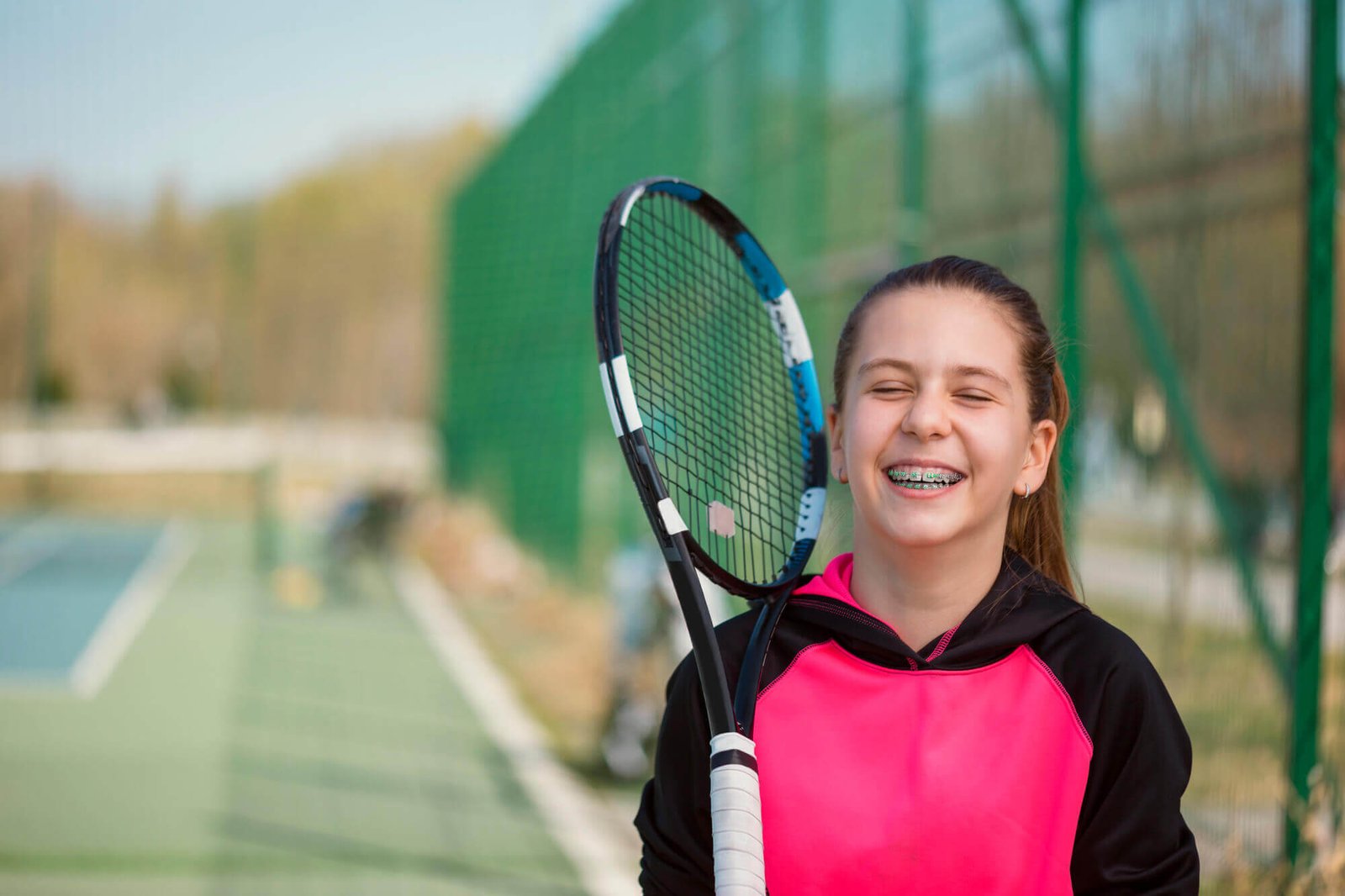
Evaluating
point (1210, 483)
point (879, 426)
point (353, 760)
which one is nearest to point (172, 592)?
point (353, 760)

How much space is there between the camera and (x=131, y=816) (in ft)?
18.1

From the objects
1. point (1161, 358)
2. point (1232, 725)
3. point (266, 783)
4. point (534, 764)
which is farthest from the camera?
point (534, 764)

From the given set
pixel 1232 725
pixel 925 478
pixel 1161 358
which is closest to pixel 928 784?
pixel 925 478

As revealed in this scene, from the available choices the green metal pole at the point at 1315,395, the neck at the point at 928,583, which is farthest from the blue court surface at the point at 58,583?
the neck at the point at 928,583

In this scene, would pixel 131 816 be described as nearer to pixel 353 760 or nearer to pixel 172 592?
pixel 353 760

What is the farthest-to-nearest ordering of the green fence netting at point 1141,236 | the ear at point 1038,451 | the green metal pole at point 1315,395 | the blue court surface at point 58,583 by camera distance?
the blue court surface at point 58,583, the green fence netting at point 1141,236, the green metal pole at point 1315,395, the ear at point 1038,451

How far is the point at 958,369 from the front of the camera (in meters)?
1.54

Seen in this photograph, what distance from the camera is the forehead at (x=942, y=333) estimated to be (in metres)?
1.54

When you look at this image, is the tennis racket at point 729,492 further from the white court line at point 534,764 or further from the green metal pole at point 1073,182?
the white court line at point 534,764

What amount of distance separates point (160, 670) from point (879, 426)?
8.04 meters

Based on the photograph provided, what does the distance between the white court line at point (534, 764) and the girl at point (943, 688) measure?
10.7ft

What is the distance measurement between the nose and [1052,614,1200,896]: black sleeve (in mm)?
253

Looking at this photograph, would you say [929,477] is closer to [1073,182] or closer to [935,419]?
[935,419]

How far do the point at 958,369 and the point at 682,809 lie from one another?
52cm
